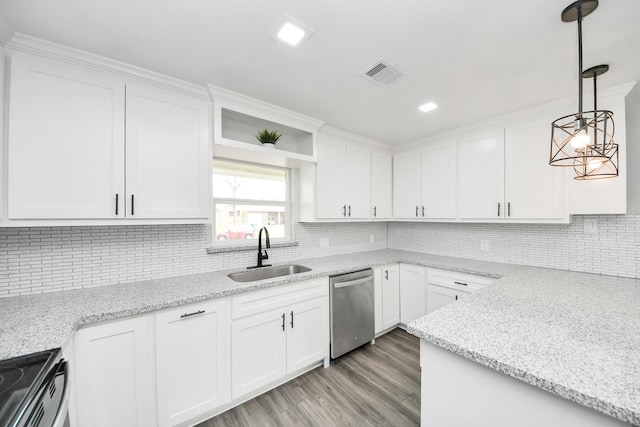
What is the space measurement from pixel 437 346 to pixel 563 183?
203 cm

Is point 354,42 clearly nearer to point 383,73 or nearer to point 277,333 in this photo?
point 383,73

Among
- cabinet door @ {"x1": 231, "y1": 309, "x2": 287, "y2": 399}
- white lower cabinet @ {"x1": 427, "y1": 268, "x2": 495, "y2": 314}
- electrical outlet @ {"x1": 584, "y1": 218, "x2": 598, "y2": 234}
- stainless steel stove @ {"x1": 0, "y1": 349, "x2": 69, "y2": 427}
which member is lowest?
cabinet door @ {"x1": 231, "y1": 309, "x2": 287, "y2": 399}

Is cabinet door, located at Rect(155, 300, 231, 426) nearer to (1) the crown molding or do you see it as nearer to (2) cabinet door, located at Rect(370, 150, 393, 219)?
(1) the crown molding

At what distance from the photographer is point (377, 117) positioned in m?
2.50

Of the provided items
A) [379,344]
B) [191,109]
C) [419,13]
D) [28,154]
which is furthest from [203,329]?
[419,13]

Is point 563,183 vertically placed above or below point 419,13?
below

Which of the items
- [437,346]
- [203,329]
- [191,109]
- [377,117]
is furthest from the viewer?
[377,117]

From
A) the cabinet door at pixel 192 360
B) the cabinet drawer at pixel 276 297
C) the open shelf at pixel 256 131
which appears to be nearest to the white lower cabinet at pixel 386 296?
the cabinet drawer at pixel 276 297

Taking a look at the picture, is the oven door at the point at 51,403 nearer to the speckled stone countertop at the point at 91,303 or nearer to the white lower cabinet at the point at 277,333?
the speckled stone countertop at the point at 91,303

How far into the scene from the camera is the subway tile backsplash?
162cm

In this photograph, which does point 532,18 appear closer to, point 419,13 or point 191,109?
point 419,13

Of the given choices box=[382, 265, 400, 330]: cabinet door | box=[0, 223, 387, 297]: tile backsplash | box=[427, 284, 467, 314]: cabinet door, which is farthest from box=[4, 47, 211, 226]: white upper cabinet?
box=[427, 284, 467, 314]: cabinet door

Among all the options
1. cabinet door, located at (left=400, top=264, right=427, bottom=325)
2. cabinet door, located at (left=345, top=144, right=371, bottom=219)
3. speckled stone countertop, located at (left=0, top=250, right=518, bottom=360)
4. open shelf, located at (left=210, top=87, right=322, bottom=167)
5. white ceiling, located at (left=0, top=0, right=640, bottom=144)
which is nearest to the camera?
speckled stone countertop, located at (left=0, top=250, right=518, bottom=360)

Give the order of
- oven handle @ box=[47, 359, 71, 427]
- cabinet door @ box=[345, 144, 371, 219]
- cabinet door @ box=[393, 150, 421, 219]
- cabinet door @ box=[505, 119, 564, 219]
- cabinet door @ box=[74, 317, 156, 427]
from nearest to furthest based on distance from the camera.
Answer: oven handle @ box=[47, 359, 71, 427], cabinet door @ box=[74, 317, 156, 427], cabinet door @ box=[505, 119, 564, 219], cabinet door @ box=[345, 144, 371, 219], cabinet door @ box=[393, 150, 421, 219]
